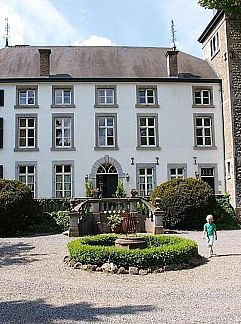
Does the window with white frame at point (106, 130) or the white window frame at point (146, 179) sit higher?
the window with white frame at point (106, 130)

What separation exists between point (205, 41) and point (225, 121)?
6986 mm

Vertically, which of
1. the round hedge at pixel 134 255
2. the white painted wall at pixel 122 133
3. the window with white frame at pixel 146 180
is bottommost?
the round hedge at pixel 134 255

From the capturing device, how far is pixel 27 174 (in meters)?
23.5

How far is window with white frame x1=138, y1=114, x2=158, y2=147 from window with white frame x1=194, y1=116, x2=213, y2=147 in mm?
2523

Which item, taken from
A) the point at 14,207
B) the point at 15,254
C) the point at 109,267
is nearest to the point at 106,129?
the point at 14,207

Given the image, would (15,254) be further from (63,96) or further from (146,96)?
(146,96)

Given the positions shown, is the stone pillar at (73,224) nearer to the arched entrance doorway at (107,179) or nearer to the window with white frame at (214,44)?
the arched entrance doorway at (107,179)

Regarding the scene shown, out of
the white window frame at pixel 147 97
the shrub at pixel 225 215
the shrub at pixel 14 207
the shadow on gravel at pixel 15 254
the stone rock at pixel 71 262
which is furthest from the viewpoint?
the white window frame at pixel 147 97

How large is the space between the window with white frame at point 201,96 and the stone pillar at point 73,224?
12.3 metres

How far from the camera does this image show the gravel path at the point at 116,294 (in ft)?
19.7

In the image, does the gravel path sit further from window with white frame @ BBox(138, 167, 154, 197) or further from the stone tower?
window with white frame @ BBox(138, 167, 154, 197)

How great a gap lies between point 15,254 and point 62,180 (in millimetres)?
11649

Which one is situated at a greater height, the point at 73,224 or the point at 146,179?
the point at 146,179

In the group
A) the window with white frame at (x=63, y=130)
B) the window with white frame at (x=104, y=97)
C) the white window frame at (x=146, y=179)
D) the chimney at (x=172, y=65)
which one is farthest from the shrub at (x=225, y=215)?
the window with white frame at (x=63, y=130)
